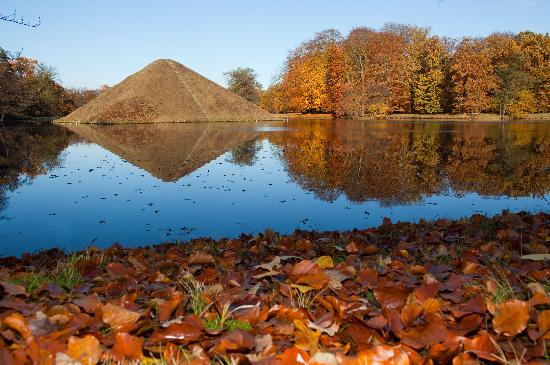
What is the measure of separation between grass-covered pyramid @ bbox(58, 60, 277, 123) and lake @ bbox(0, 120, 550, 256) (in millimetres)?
31920

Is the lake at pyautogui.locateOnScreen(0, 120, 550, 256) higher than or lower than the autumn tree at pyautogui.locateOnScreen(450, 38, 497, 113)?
lower

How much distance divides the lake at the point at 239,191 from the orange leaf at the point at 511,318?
518 centimetres

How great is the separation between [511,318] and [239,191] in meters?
8.51

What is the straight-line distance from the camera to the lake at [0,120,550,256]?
724 centimetres

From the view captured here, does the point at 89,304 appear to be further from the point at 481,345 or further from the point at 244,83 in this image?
the point at 244,83

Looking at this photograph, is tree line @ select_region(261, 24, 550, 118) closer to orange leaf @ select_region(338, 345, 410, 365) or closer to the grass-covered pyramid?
the grass-covered pyramid

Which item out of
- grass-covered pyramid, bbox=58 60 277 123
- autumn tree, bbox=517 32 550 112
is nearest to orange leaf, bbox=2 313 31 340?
grass-covered pyramid, bbox=58 60 277 123

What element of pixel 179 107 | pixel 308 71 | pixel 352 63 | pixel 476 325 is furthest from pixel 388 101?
pixel 476 325

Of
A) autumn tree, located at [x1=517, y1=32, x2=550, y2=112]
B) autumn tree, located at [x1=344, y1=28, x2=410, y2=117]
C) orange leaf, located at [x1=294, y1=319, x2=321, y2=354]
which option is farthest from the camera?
autumn tree, located at [x1=344, y1=28, x2=410, y2=117]

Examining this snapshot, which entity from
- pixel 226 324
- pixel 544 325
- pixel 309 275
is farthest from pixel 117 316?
pixel 544 325

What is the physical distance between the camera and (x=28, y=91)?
56.2m

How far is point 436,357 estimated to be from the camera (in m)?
1.68

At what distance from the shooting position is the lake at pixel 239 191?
724 centimetres

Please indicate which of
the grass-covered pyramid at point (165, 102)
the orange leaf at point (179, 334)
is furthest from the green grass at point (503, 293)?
the grass-covered pyramid at point (165, 102)
